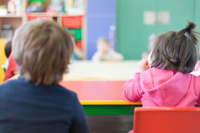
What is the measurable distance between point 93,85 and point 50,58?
76 cm

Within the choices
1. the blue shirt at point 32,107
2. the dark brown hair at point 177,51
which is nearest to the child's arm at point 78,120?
the blue shirt at point 32,107

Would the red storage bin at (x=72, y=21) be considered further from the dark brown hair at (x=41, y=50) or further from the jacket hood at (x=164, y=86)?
the dark brown hair at (x=41, y=50)

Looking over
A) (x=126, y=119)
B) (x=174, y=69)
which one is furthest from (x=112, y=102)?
(x=126, y=119)

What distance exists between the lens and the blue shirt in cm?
67

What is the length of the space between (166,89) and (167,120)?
0.25 m

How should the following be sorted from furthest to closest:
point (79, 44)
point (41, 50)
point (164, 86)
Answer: point (79, 44)
point (164, 86)
point (41, 50)

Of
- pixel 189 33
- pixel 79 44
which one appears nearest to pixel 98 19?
pixel 79 44

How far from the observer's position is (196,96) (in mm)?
998

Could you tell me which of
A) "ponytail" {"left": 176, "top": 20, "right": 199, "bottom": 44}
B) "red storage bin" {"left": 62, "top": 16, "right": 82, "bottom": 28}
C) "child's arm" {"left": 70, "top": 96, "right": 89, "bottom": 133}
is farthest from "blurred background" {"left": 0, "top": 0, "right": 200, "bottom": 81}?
"child's arm" {"left": 70, "top": 96, "right": 89, "bottom": 133}

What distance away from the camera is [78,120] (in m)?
0.74

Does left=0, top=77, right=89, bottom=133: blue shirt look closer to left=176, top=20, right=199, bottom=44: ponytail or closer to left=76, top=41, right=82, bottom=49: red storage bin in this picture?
left=176, top=20, right=199, bottom=44: ponytail

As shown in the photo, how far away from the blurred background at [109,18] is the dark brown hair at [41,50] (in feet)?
11.7

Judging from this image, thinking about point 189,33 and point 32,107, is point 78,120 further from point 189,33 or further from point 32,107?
point 189,33

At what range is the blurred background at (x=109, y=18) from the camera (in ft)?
13.7
